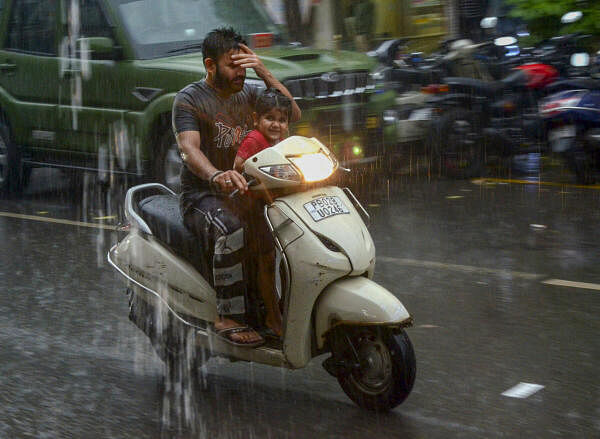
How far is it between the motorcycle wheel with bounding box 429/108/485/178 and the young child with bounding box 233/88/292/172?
6.85 metres

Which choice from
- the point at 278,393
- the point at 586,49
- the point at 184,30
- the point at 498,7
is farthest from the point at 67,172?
the point at 498,7

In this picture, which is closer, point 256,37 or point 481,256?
point 481,256

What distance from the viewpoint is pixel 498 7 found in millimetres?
18781

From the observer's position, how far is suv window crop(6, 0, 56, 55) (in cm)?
1094

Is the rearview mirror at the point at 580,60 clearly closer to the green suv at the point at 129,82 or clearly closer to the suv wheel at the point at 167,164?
the green suv at the point at 129,82

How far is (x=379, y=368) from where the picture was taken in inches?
183

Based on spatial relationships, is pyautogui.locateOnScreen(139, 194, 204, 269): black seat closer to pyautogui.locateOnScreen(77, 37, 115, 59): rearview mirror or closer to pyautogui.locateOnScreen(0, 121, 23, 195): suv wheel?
pyautogui.locateOnScreen(77, 37, 115, 59): rearview mirror

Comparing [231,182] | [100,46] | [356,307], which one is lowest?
[356,307]

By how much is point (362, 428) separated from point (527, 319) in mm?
1981

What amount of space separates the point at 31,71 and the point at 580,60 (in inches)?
255

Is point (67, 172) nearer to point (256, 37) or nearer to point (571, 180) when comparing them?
point (256, 37)

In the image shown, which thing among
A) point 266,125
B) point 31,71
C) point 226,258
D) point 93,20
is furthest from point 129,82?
point 226,258

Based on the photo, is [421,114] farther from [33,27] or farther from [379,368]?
[379,368]

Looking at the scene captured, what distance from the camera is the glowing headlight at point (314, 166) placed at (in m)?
4.63
